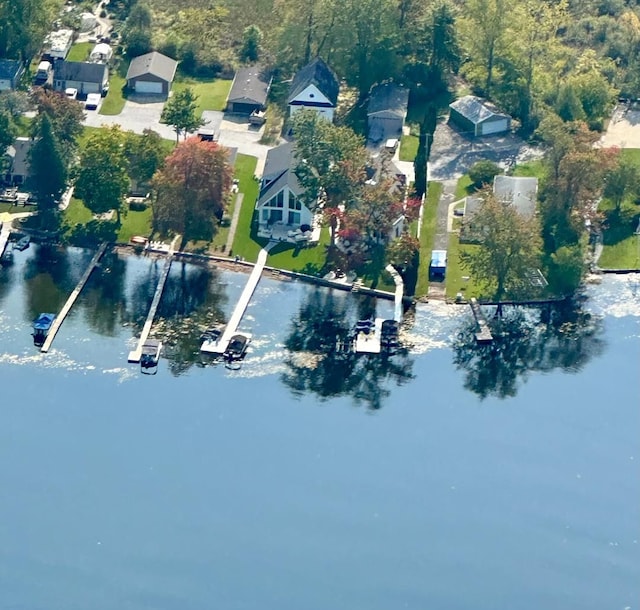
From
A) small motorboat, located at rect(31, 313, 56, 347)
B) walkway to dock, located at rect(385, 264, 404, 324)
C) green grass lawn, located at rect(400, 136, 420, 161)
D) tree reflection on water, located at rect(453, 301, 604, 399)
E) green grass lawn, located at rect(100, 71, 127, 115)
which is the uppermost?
green grass lawn, located at rect(100, 71, 127, 115)

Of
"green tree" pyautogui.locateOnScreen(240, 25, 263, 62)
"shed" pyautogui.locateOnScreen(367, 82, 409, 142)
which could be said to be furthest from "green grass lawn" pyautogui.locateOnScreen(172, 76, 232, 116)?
"shed" pyautogui.locateOnScreen(367, 82, 409, 142)

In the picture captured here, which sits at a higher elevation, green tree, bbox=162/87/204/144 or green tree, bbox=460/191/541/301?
green tree, bbox=162/87/204/144

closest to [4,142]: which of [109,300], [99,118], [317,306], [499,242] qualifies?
[99,118]

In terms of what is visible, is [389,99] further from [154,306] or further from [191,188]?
[154,306]

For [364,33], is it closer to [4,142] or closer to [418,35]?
[418,35]

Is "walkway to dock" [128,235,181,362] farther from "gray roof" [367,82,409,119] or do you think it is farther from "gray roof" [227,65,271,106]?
"gray roof" [367,82,409,119]

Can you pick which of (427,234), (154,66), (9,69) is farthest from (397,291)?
(9,69)

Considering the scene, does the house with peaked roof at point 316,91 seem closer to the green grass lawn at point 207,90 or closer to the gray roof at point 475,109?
the green grass lawn at point 207,90
